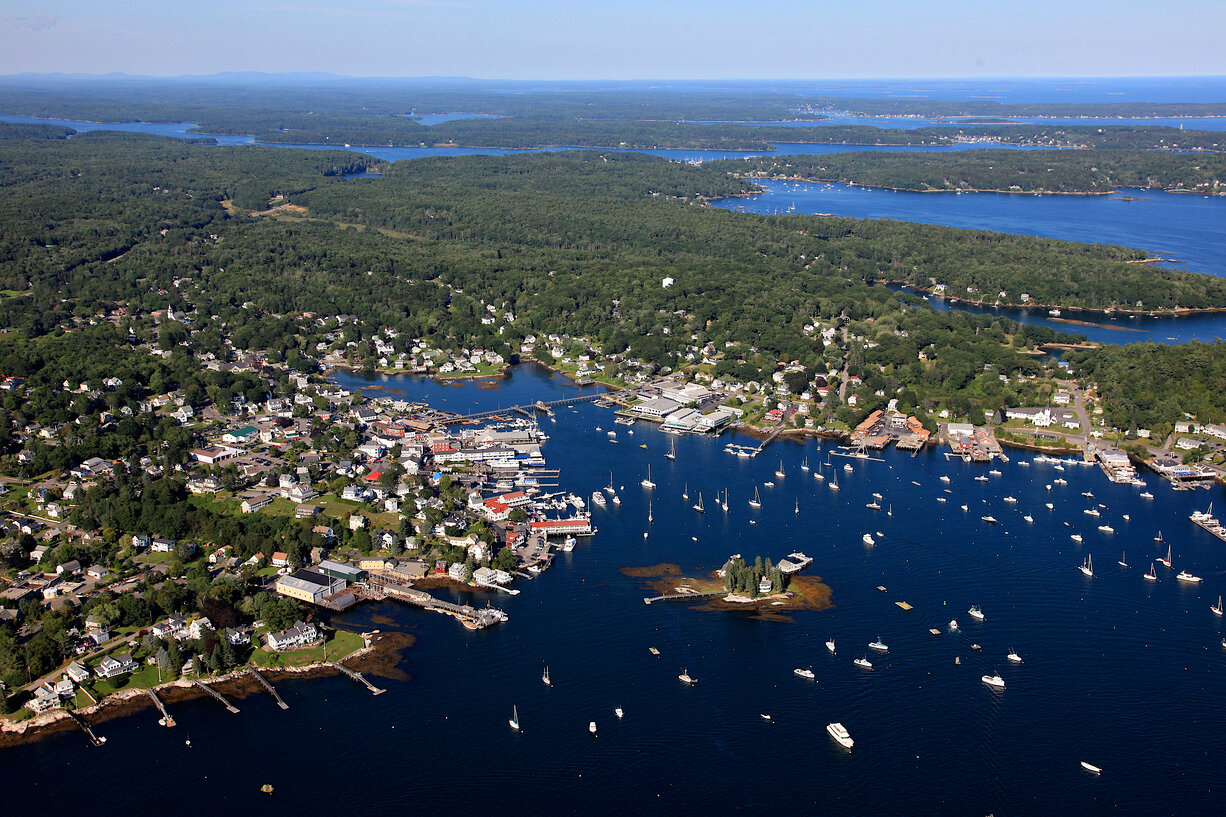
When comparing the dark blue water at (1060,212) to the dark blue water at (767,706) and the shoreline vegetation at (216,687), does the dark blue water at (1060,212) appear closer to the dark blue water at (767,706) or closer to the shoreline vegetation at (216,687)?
the dark blue water at (767,706)

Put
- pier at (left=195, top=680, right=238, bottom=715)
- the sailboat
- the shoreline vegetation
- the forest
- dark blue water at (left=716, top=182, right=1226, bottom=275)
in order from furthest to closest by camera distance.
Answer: the forest < dark blue water at (left=716, top=182, right=1226, bottom=275) < the sailboat < pier at (left=195, top=680, right=238, bottom=715) < the shoreline vegetation

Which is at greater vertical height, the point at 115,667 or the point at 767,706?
the point at 115,667

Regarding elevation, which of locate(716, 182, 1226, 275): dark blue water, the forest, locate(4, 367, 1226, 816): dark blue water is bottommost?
locate(4, 367, 1226, 816): dark blue water

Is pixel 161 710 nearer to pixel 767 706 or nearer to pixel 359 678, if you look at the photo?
pixel 359 678

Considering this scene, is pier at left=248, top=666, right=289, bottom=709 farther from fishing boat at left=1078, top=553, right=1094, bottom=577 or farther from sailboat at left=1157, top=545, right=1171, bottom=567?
sailboat at left=1157, top=545, right=1171, bottom=567

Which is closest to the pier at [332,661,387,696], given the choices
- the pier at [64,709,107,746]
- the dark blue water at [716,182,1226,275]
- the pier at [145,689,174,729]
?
the pier at [145,689,174,729]

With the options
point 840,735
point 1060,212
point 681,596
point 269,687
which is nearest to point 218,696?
point 269,687

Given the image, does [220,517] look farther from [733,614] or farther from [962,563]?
[962,563]
